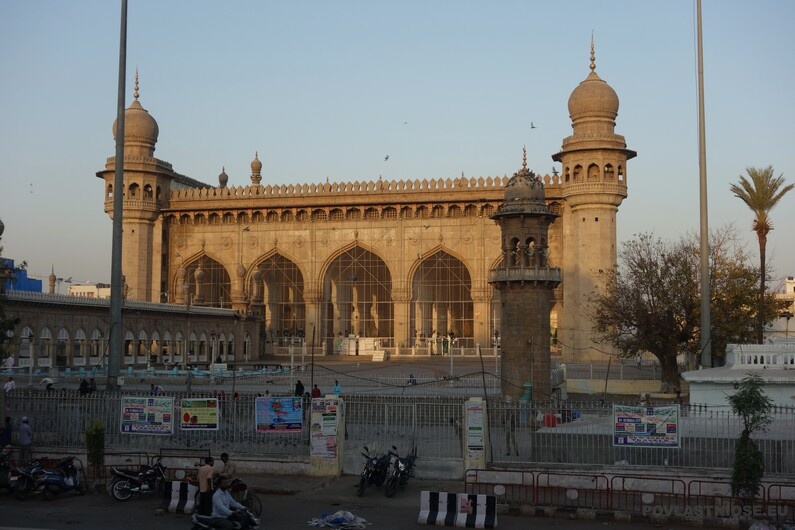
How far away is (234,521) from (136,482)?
7.64 feet

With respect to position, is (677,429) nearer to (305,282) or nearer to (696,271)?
(696,271)

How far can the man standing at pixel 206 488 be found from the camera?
8703 mm

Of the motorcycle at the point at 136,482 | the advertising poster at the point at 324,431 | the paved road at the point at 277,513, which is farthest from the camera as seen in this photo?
the advertising poster at the point at 324,431

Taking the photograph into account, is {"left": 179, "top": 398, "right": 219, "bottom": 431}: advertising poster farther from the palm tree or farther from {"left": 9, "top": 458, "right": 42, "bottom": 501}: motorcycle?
the palm tree

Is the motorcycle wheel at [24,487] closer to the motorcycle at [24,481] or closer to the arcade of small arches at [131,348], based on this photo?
the motorcycle at [24,481]

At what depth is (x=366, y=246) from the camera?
140 feet

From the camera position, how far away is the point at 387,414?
12.1 meters

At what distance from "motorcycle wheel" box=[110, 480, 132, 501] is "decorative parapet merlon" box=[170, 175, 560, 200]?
102 feet

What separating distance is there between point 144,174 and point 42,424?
3170 cm

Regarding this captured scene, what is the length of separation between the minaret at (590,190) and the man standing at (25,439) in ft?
90.4

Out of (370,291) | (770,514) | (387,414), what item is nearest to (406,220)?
(370,291)

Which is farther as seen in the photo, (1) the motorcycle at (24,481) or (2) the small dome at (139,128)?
(2) the small dome at (139,128)

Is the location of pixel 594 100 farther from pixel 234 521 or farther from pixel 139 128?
pixel 234 521

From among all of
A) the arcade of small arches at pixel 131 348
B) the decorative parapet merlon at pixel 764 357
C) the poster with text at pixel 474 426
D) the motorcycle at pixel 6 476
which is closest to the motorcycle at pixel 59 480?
the motorcycle at pixel 6 476
